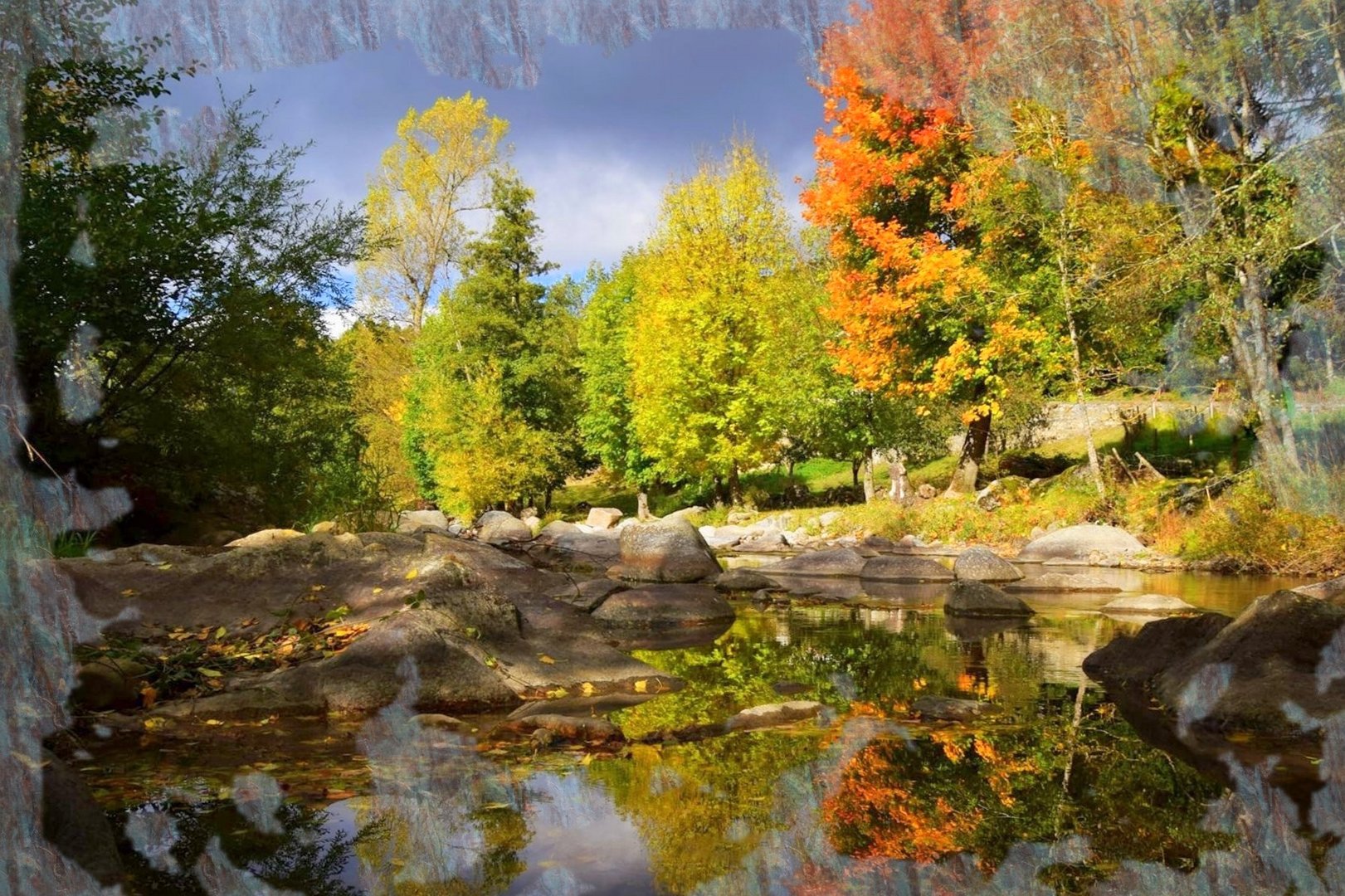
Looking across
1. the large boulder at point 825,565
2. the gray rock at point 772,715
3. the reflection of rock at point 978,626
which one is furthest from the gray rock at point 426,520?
the gray rock at point 772,715

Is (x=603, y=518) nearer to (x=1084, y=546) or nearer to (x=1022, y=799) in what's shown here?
(x=1084, y=546)

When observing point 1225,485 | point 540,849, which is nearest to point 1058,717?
point 540,849

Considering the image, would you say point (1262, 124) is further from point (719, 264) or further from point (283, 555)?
point (719, 264)

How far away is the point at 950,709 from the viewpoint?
618 cm

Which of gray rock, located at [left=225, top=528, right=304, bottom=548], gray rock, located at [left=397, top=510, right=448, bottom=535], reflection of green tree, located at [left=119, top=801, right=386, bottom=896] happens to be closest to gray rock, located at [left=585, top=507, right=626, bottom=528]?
gray rock, located at [left=397, top=510, right=448, bottom=535]

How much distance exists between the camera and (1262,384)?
13273 mm

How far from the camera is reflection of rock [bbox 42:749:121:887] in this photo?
90.4 inches

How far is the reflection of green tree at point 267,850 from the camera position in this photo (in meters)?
3.13

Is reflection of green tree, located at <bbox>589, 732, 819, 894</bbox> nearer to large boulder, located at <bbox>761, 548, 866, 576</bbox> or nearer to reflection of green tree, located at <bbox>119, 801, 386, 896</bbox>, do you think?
reflection of green tree, located at <bbox>119, 801, 386, 896</bbox>

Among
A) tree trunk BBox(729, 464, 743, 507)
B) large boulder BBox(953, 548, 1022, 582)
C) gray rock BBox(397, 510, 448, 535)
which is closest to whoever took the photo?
large boulder BBox(953, 548, 1022, 582)

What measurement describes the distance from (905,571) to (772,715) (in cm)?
1029

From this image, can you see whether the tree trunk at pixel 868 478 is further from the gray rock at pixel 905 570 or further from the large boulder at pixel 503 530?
the large boulder at pixel 503 530

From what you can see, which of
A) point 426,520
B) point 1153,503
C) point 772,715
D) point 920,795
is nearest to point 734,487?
point 426,520

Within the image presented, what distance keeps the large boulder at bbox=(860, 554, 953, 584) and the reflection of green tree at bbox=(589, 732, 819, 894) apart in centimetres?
1040
